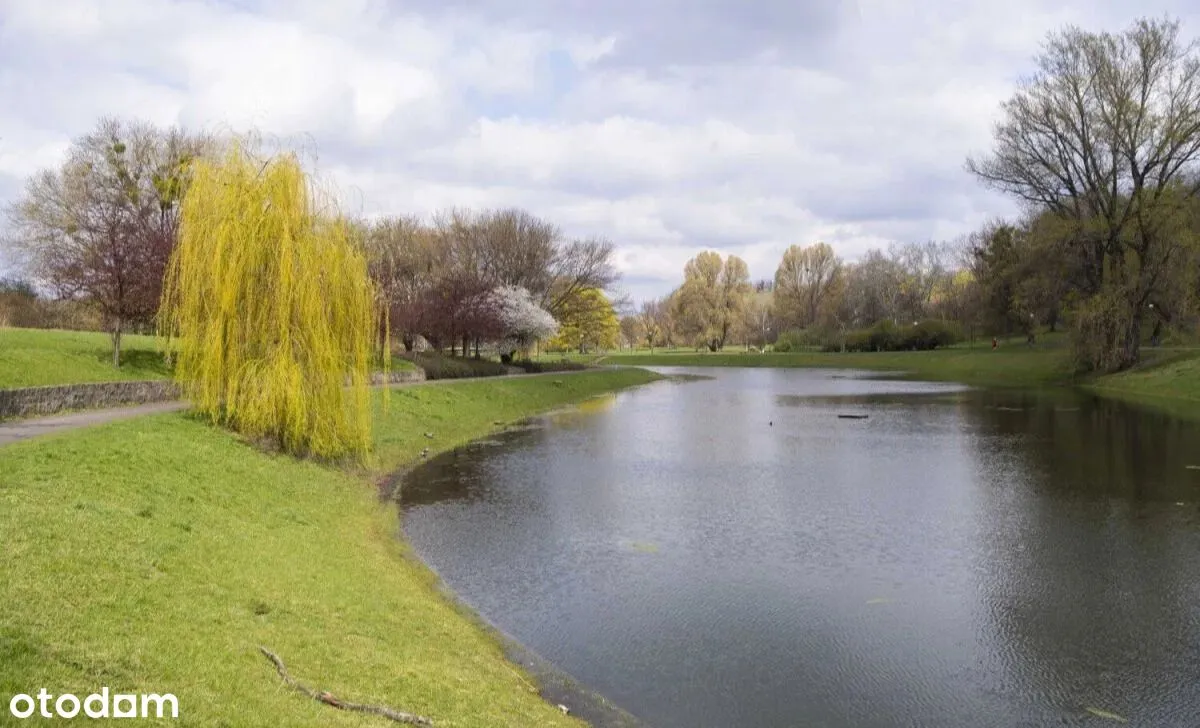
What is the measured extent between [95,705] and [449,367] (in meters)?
40.0

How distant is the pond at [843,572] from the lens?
812cm

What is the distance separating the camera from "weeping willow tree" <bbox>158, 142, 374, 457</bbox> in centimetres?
1686

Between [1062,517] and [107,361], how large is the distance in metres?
27.5

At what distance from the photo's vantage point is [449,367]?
44.3 m

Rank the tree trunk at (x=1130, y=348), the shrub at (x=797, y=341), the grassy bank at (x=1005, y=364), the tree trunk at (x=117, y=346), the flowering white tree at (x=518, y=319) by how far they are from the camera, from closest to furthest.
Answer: the tree trunk at (x=117, y=346)
the grassy bank at (x=1005, y=364)
the tree trunk at (x=1130, y=348)
the flowering white tree at (x=518, y=319)
the shrub at (x=797, y=341)

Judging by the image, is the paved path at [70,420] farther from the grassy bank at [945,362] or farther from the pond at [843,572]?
the grassy bank at [945,362]

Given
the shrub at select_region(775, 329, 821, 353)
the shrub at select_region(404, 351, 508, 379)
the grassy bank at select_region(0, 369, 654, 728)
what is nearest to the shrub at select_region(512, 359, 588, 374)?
the shrub at select_region(404, 351, 508, 379)

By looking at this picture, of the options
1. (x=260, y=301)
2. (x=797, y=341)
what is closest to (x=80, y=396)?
(x=260, y=301)

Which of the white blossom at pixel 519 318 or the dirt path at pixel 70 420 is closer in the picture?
the dirt path at pixel 70 420

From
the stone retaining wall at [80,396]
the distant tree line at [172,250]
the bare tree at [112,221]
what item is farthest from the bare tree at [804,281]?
the stone retaining wall at [80,396]

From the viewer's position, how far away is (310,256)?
56.9ft

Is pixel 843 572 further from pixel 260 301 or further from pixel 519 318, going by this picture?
pixel 519 318

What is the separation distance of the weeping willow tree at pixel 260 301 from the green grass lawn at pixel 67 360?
564cm

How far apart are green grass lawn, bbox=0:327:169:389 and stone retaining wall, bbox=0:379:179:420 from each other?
176 cm
